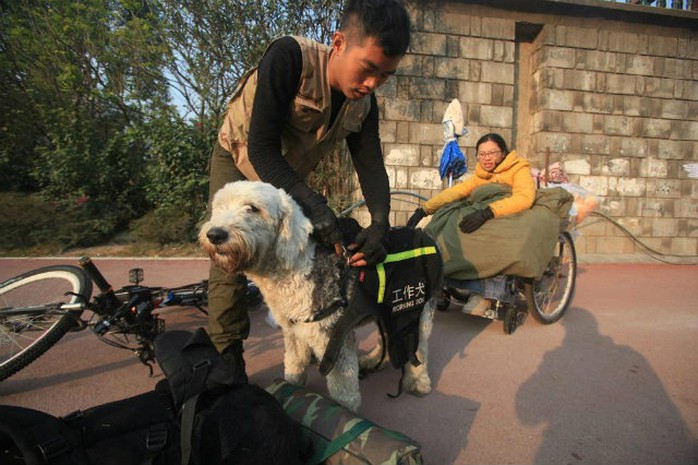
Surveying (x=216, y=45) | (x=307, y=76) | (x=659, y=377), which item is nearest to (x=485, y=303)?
(x=659, y=377)

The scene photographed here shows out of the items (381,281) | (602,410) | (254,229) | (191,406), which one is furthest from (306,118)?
(602,410)

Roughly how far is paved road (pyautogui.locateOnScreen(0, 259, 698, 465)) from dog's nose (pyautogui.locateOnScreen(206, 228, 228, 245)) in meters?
1.29

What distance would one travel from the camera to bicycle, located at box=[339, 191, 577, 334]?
10.7 feet

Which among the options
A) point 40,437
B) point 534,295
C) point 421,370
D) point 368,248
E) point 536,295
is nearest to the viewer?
point 40,437

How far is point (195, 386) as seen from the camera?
131 centimetres

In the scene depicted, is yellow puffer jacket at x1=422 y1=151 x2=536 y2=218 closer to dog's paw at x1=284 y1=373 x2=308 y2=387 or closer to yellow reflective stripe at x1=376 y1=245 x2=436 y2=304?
yellow reflective stripe at x1=376 y1=245 x2=436 y2=304

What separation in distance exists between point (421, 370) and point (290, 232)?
4.04 ft

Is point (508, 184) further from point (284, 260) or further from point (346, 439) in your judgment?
point (346, 439)

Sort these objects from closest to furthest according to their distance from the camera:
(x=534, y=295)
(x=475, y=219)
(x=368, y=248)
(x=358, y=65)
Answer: (x=358, y=65) < (x=368, y=248) < (x=475, y=219) < (x=534, y=295)

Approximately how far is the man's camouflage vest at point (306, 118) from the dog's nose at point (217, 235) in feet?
2.09

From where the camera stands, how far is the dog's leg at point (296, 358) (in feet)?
6.75

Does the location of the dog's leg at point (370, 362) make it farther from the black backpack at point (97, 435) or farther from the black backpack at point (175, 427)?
the black backpack at point (97, 435)

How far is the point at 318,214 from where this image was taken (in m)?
1.79

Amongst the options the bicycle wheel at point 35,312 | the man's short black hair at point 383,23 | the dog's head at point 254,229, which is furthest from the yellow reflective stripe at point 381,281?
the bicycle wheel at point 35,312
